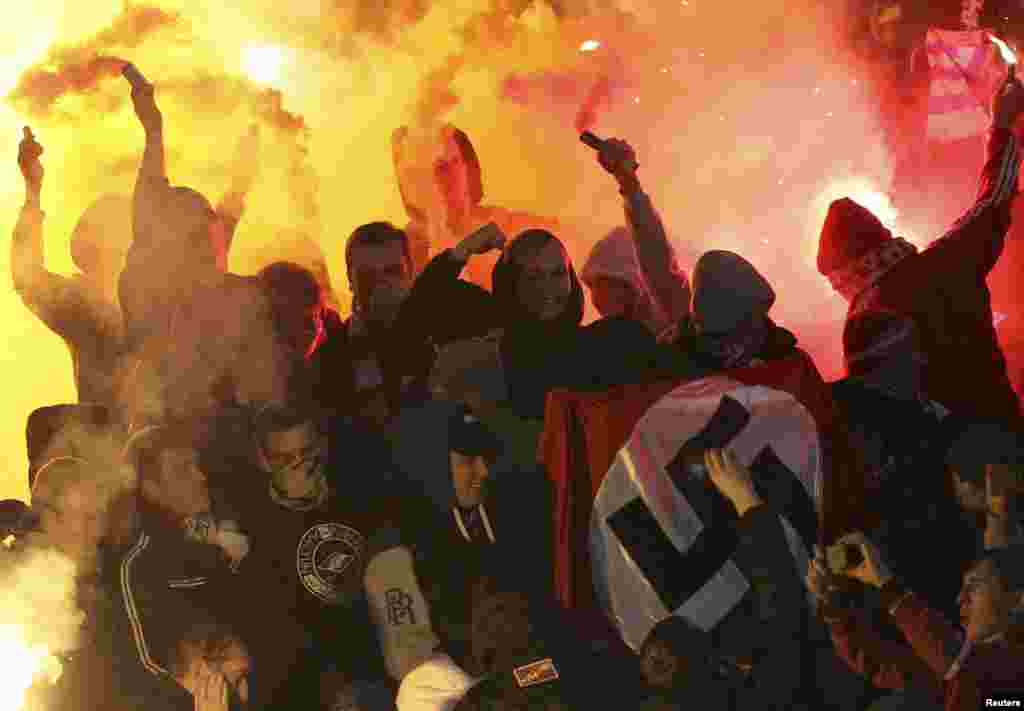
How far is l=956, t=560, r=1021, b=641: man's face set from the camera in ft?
18.0

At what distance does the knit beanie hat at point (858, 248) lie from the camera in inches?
261

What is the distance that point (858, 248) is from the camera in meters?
6.64

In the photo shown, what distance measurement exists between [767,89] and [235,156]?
2.74 metres

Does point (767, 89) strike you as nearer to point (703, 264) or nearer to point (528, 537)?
point (703, 264)

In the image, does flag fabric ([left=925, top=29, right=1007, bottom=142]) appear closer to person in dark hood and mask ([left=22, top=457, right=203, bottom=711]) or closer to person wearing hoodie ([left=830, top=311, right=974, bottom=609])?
person wearing hoodie ([left=830, top=311, right=974, bottom=609])

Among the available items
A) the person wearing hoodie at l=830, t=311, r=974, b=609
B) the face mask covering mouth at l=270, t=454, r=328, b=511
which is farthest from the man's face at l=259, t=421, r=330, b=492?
the person wearing hoodie at l=830, t=311, r=974, b=609

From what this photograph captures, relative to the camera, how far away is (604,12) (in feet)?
25.5

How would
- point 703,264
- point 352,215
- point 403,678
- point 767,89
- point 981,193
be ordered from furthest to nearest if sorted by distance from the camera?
1. point 767,89
2. point 352,215
3. point 981,193
4. point 703,264
5. point 403,678

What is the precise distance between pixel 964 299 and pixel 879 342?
0.48 meters

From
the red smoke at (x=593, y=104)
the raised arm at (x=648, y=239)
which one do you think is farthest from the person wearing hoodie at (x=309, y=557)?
the red smoke at (x=593, y=104)

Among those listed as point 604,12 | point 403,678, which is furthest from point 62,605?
point 604,12

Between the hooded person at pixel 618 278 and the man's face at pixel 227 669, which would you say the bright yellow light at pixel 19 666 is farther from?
the hooded person at pixel 618 278

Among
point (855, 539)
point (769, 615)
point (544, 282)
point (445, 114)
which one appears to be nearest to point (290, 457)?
point (544, 282)

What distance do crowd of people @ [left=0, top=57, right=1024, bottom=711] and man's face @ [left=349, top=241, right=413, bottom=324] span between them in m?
0.01
